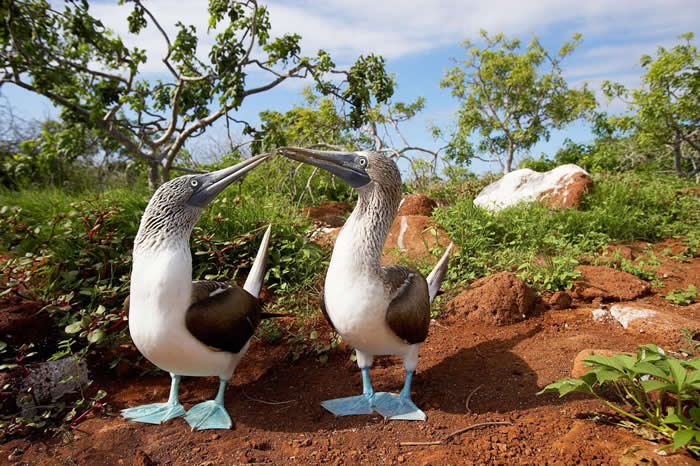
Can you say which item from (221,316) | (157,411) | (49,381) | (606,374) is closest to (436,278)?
(606,374)

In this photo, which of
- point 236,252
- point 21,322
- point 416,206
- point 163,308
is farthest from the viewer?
point 416,206

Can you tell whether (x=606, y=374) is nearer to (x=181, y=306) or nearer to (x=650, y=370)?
(x=650, y=370)

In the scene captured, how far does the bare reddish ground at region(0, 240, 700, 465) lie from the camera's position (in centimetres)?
181

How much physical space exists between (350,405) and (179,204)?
Result: 148 centimetres

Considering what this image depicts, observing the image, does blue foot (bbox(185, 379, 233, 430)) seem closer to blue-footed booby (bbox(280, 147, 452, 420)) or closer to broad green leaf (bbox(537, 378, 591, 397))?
blue-footed booby (bbox(280, 147, 452, 420))

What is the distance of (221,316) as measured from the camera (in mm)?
2098

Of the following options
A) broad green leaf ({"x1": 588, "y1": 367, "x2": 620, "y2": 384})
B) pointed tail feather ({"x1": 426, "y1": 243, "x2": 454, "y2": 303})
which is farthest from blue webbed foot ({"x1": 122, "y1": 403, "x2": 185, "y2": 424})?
broad green leaf ({"x1": 588, "y1": 367, "x2": 620, "y2": 384})

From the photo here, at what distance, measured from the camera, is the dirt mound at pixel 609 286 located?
3.59 meters

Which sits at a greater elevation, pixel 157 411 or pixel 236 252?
pixel 236 252

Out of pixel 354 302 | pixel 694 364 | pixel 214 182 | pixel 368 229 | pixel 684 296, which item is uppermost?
pixel 214 182

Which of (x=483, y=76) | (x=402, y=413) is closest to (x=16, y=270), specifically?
(x=402, y=413)

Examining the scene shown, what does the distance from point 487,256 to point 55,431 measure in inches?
153

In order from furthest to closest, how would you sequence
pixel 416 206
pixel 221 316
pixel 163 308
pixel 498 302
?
pixel 416 206, pixel 498 302, pixel 221 316, pixel 163 308

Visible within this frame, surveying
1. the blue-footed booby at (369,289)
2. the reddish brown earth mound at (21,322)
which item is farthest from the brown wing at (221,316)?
the reddish brown earth mound at (21,322)
